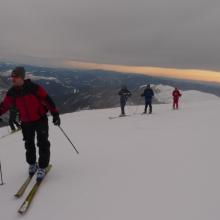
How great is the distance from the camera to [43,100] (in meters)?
6.07

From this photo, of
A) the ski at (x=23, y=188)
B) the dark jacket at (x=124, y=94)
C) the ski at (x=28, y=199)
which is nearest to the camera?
the ski at (x=28, y=199)

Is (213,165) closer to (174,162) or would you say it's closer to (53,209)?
(174,162)

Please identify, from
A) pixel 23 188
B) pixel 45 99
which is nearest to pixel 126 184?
pixel 23 188

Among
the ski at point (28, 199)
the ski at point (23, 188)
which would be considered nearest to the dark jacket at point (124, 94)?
the ski at point (23, 188)

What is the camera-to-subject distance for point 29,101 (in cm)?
602

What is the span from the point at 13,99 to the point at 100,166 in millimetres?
2571

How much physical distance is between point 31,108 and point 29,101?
0.16 m

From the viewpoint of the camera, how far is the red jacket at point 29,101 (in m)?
5.97

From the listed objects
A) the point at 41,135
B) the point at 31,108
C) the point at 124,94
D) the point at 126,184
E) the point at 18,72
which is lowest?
the point at 124,94

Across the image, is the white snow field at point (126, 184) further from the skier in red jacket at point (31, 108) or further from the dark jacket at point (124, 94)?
the dark jacket at point (124, 94)

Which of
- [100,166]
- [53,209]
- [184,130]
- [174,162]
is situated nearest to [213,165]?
[174,162]

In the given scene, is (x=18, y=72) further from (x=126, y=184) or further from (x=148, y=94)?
(x=148, y=94)

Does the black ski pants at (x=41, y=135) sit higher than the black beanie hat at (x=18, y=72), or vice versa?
the black beanie hat at (x=18, y=72)

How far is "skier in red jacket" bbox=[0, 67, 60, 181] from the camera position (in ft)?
19.6
